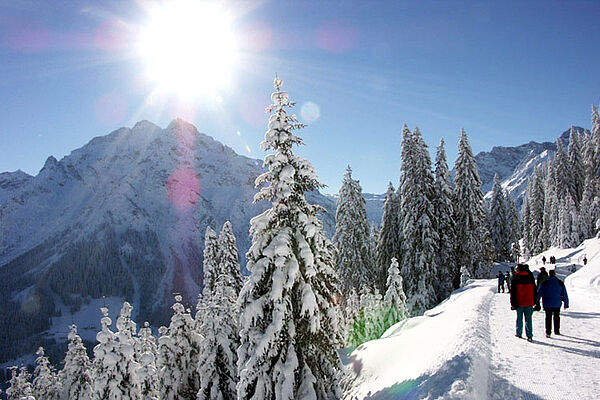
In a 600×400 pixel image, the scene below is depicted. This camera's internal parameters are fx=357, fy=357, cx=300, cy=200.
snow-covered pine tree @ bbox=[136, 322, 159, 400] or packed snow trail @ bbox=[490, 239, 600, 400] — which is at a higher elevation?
packed snow trail @ bbox=[490, 239, 600, 400]

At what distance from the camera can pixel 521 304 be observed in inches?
405

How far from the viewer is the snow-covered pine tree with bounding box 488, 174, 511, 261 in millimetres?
61000

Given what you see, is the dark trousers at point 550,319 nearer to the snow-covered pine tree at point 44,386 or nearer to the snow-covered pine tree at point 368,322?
the snow-covered pine tree at point 368,322

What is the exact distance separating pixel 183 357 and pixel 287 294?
14.4 metres

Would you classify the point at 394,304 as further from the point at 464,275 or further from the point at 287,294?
the point at 287,294

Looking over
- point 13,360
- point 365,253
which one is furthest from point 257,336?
point 13,360

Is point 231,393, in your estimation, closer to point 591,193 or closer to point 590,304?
point 590,304

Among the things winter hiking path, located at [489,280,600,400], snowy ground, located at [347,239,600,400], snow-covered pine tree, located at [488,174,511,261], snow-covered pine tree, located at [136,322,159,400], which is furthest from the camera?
snow-covered pine tree, located at [488,174,511,261]

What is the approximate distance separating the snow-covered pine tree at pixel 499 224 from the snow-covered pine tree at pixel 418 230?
1360 inches

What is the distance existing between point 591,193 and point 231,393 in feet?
187

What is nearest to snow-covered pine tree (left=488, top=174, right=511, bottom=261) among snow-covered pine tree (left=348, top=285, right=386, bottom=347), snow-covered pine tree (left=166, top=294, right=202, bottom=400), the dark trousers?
snow-covered pine tree (left=348, top=285, right=386, bottom=347)

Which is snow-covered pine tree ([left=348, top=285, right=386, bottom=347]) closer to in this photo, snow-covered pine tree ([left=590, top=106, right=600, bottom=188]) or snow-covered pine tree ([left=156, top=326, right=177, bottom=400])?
snow-covered pine tree ([left=156, top=326, right=177, bottom=400])

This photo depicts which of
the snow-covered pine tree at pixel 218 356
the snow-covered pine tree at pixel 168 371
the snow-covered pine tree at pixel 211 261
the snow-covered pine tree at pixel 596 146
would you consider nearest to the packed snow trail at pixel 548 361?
the snow-covered pine tree at pixel 218 356

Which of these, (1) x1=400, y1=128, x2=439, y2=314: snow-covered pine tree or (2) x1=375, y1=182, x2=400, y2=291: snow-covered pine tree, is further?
(2) x1=375, y1=182, x2=400, y2=291: snow-covered pine tree
